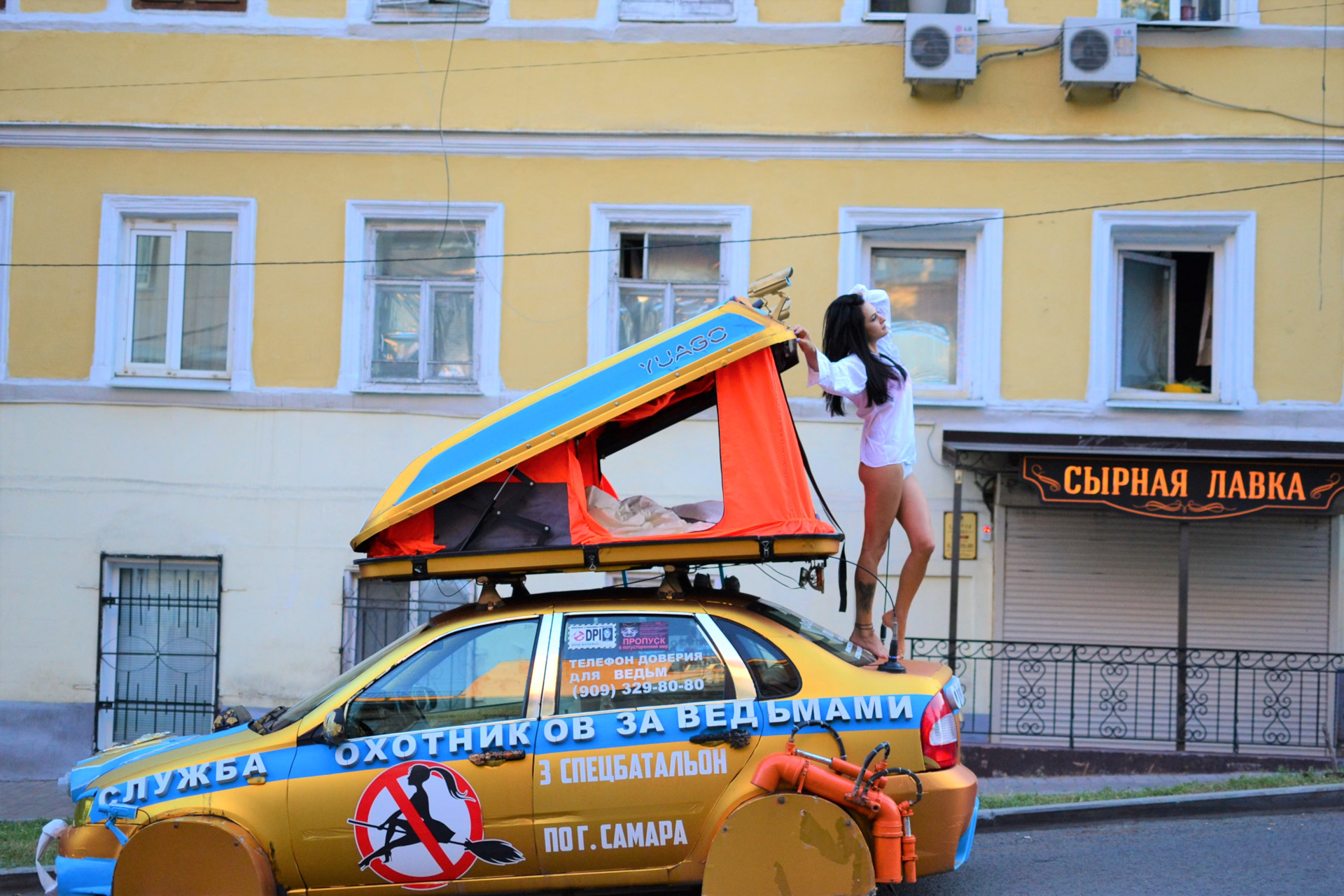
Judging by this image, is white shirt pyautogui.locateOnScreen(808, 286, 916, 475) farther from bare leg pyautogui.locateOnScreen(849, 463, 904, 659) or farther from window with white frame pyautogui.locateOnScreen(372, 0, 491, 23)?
window with white frame pyautogui.locateOnScreen(372, 0, 491, 23)

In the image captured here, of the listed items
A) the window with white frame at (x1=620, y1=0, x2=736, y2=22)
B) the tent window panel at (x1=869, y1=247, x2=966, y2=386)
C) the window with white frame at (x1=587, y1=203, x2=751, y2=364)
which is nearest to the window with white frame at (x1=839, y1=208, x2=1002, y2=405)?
the tent window panel at (x1=869, y1=247, x2=966, y2=386)

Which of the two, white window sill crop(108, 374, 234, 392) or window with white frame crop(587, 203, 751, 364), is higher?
window with white frame crop(587, 203, 751, 364)

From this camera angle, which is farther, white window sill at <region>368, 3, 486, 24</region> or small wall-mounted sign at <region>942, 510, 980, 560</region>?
white window sill at <region>368, 3, 486, 24</region>

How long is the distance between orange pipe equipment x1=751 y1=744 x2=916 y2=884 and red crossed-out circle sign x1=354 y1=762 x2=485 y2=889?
125 centimetres

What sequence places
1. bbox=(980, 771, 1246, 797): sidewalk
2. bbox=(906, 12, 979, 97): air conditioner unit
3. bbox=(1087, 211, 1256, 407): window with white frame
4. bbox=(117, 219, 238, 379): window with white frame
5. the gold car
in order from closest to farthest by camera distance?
the gold car, bbox=(980, 771, 1246, 797): sidewalk, bbox=(906, 12, 979, 97): air conditioner unit, bbox=(1087, 211, 1256, 407): window with white frame, bbox=(117, 219, 238, 379): window with white frame

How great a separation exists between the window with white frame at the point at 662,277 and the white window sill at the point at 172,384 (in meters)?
3.71

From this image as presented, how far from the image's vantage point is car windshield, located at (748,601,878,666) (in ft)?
16.6

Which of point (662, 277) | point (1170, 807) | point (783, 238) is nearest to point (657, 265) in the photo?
point (662, 277)

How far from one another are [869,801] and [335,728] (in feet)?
7.43

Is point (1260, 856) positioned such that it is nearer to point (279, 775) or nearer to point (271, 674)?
point (279, 775)

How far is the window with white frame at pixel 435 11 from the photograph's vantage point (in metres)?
10.5

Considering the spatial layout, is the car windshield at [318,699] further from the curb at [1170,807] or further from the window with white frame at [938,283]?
the window with white frame at [938,283]

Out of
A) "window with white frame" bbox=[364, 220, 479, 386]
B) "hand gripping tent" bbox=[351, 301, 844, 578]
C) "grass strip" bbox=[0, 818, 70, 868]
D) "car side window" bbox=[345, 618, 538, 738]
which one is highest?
"window with white frame" bbox=[364, 220, 479, 386]

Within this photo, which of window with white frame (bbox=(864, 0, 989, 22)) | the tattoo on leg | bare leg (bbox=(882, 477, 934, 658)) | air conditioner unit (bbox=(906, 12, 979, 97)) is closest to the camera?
the tattoo on leg
